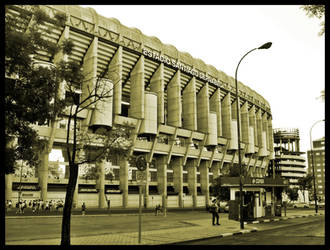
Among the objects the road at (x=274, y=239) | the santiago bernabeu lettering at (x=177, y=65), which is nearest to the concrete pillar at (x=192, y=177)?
the santiago bernabeu lettering at (x=177, y=65)

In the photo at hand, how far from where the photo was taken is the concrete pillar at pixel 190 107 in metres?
64.6

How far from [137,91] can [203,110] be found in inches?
732

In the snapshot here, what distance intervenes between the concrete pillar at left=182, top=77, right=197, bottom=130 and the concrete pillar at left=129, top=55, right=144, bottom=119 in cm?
1359

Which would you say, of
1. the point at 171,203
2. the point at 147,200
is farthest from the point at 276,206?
the point at 171,203

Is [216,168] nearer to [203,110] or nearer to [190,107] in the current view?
[203,110]

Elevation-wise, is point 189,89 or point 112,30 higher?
point 112,30

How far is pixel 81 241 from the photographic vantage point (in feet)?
42.9

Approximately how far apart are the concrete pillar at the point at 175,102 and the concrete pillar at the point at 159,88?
143 inches

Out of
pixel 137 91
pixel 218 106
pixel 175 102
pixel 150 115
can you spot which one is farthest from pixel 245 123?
pixel 137 91

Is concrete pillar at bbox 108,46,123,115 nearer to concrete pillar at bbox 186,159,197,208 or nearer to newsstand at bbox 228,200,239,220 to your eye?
concrete pillar at bbox 186,159,197,208

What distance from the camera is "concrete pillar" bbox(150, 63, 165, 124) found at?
5844 centimetres

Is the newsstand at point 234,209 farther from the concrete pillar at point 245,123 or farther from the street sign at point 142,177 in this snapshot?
the concrete pillar at point 245,123
